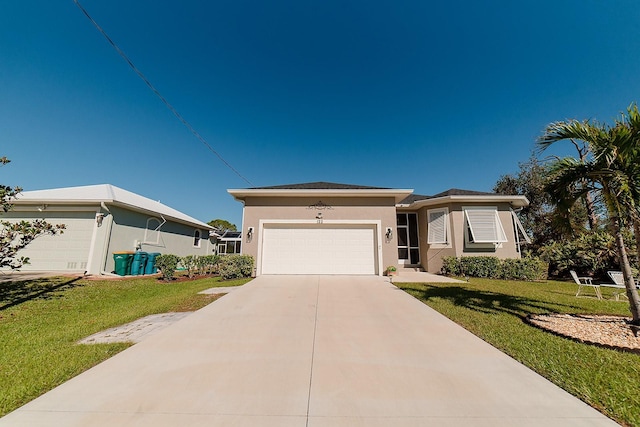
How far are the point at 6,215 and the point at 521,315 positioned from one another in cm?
2018

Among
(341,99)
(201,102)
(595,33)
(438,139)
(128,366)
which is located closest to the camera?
(128,366)

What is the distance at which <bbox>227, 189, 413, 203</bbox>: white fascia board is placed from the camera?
10383 millimetres

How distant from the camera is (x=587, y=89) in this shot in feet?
33.3

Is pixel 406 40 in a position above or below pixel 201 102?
above

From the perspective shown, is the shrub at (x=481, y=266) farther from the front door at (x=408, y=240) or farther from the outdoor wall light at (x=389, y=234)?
the outdoor wall light at (x=389, y=234)

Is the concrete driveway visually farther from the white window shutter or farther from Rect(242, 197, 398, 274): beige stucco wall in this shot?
the white window shutter

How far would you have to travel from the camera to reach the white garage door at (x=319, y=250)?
1038cm

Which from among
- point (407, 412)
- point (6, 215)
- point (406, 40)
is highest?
point (406, 40)

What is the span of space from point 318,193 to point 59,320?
8.39 m

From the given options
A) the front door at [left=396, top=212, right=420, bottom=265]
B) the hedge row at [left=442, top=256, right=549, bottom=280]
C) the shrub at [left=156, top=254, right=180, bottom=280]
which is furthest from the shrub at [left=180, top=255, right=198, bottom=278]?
the hedge row at [left=442, top=256, right=549, bottom=280]

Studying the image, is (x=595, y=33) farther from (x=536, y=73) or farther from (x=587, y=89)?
(x=587, y=89)

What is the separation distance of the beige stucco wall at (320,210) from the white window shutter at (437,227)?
10.2 ft

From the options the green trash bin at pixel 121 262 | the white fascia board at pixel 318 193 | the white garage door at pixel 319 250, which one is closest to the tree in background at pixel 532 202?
the white fascia board at pixel 318 193

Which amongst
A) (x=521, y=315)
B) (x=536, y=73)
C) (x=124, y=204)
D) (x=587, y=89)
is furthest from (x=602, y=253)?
(x=124, y=204)
